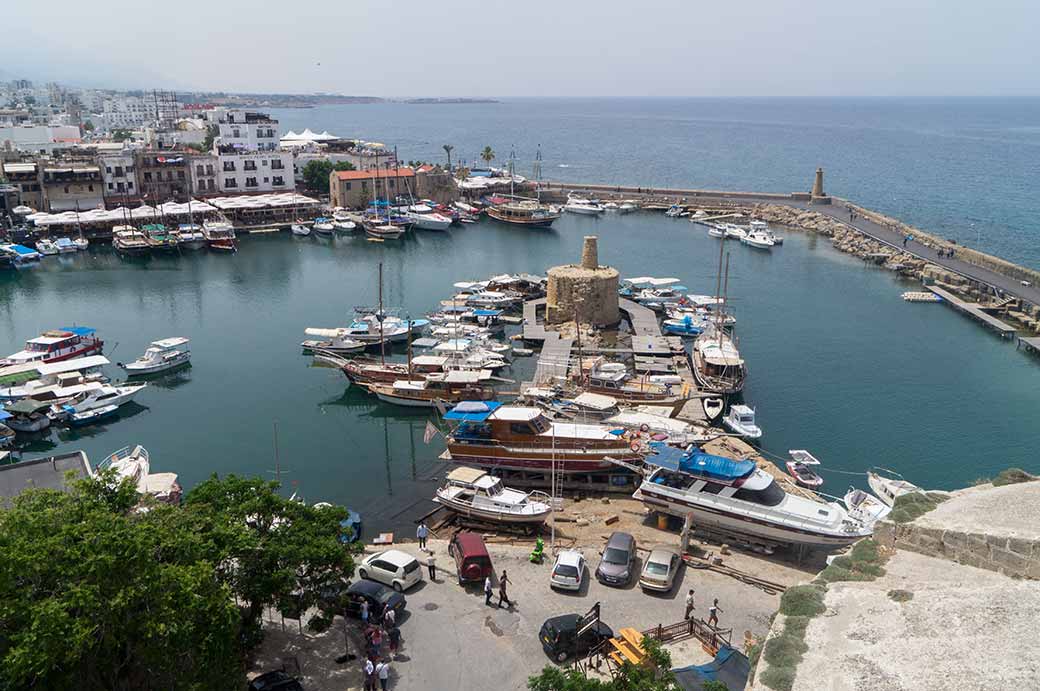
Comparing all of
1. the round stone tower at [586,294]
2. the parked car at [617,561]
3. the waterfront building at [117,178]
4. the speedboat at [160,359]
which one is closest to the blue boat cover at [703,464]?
the parked car at [617,561]

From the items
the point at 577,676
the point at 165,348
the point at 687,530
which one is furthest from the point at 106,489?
the point at 165,348

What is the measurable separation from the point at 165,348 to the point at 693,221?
66.1m

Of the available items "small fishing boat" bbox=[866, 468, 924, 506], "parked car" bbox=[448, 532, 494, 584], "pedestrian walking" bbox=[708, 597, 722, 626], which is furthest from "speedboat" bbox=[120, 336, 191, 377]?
"small fishing boat" bbox=[866, 468, 924, 506]

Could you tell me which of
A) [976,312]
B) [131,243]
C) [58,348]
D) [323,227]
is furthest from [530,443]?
[323,227]

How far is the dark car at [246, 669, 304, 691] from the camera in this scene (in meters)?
15.3

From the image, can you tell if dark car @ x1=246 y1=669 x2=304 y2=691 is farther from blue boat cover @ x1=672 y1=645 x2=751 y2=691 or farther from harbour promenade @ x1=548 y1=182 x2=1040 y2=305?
harbour promenade @ x1=548 y1=182 x2=1040 y2=305

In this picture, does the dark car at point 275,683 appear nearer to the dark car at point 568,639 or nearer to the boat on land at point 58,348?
the dark car at point 568,639

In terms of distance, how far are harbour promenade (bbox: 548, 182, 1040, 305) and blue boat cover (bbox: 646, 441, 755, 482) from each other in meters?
42.3

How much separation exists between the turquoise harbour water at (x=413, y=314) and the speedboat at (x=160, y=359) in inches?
37.7

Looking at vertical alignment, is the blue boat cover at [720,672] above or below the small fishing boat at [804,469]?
above

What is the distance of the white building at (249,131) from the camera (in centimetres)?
11094

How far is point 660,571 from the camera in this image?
20547 millimetres

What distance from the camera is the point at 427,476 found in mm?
30953

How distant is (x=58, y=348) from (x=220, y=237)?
120 ft
